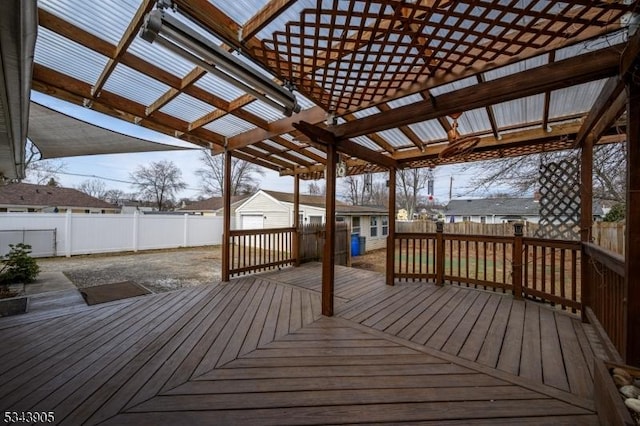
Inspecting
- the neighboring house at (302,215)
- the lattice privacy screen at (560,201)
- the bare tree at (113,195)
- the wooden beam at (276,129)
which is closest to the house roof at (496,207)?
the neighboring house at (302,215)

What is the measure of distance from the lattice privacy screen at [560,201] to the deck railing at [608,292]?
0.50m

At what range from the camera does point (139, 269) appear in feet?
21.0

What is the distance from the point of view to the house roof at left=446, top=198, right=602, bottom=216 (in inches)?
777

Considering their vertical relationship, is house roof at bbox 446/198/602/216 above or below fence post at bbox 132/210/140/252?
above

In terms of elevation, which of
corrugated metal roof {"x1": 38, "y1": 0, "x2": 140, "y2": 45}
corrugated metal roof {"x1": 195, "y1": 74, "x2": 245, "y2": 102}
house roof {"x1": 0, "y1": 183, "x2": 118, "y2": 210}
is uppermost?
corrugated metal roof {"x1": 38, "y1": 0, "x2": 140, "y2": 45}

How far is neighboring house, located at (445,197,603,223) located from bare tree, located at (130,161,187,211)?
86.3 feet

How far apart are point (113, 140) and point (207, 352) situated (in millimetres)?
4887

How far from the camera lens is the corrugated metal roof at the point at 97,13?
1973mm

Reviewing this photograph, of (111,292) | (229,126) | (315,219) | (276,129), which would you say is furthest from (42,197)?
(276,129)

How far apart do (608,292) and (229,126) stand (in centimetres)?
503

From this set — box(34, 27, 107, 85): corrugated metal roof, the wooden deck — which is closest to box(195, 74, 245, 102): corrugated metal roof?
box(34, 27, 107, 85): corrugated metal roof

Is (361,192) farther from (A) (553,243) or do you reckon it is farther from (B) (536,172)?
(A) (553,243)

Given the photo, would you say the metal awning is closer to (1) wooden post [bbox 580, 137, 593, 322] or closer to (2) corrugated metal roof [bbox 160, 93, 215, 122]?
(2) corrugated metal roof [bbox 160, 93, 215, 122]

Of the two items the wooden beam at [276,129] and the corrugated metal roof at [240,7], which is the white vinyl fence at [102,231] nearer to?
the wooden beam at [276,129]
